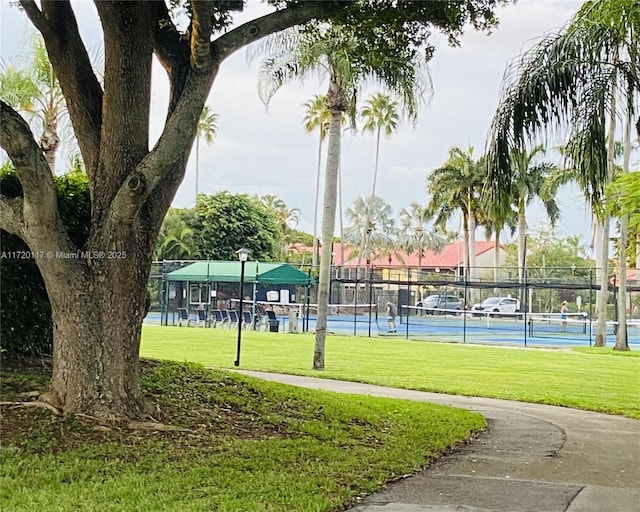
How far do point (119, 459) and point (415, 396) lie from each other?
23.2 ft

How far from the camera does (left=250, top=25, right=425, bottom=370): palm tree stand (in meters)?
14.1

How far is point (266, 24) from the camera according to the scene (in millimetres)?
7477

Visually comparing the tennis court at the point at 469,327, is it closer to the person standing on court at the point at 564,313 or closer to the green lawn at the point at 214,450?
the person standing on court at the point at 564,313

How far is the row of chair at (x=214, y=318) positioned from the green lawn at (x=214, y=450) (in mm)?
22562

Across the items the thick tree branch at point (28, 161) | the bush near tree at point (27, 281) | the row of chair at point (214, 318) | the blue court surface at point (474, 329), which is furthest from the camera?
the row of chair at point (214, 318)

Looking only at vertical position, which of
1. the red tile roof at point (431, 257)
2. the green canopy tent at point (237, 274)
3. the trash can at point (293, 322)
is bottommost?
the trash can at point (293, 322)

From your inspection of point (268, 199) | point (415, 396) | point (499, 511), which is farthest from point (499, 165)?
point (268, 199)

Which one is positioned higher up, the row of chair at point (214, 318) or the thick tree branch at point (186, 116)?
the thick tree branch at point (186, 116)

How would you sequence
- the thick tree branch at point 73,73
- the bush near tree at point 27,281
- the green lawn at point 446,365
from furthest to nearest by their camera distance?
1. the green lawn at point 446,365
2. the bush near tree at point 27,281
3. the thick tree branch at point 73,73

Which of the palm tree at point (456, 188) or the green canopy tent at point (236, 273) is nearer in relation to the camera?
the green canopy tent at point (236, 273)

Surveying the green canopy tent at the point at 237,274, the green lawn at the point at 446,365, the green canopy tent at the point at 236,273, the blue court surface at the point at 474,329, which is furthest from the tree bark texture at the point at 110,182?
the blue court surface at the point at 474,329

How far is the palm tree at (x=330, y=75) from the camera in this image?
14.1 meters

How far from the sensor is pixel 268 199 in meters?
73.2

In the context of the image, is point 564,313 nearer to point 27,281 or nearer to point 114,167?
point 27,281
